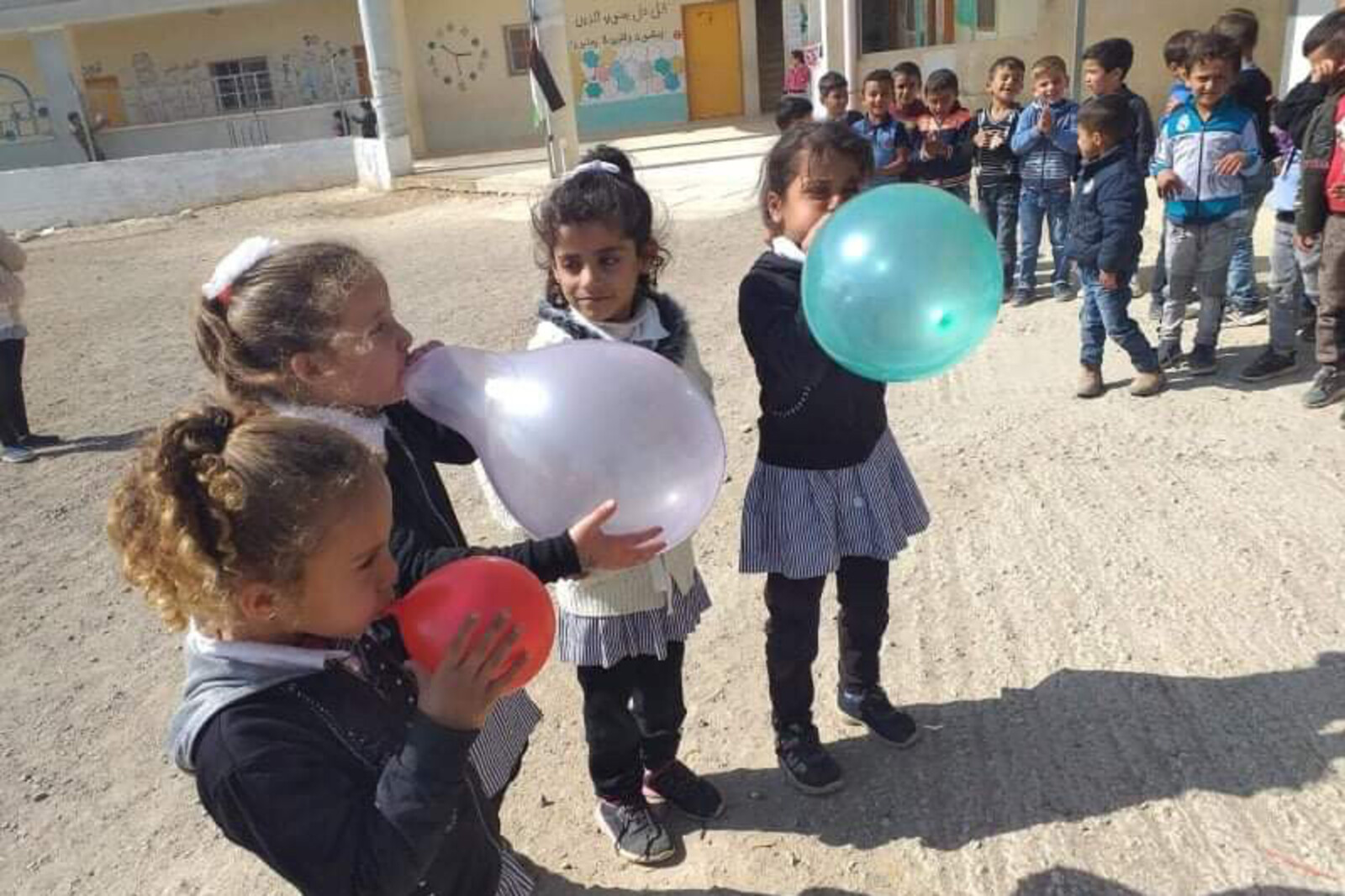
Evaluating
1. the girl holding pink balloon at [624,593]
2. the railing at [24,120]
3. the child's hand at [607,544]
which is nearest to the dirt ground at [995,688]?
the girl holding pink balloon at [624,593]

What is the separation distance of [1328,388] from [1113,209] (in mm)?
1205

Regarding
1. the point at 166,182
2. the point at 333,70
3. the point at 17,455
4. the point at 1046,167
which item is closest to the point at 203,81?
the point at 333,70

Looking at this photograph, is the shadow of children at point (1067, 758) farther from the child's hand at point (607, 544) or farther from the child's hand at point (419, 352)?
the child's hand at point (419, 352)

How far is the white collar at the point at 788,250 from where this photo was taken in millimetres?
2201

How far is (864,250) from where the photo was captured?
186 cm

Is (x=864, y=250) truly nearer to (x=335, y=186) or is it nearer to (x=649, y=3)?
(x=335, y=186)

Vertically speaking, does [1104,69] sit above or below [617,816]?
above

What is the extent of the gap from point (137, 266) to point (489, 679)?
515 inches

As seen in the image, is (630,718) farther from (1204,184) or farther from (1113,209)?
(1204,184)

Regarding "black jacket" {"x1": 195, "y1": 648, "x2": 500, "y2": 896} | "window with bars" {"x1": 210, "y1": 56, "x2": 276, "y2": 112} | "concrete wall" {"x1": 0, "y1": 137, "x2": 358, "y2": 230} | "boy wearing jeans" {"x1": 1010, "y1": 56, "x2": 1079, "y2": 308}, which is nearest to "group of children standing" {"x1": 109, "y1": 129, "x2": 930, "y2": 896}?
"black jacket" {"x1": 195, "y1": 648, "x2": 500, "y2": 896}

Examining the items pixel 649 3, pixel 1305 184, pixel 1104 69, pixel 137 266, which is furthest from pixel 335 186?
pixel 1305 184

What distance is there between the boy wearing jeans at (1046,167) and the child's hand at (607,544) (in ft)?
16.9

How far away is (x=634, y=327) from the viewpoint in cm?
211

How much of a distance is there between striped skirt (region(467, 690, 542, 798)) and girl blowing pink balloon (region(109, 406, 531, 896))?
0.49m
